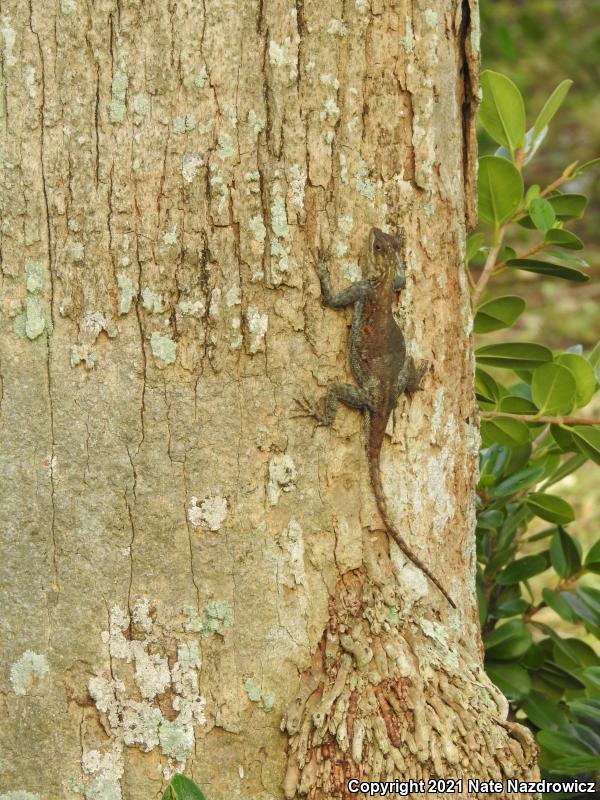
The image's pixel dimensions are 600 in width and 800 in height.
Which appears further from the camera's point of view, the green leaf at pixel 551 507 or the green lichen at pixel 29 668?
the green leaf at pixel 551 507

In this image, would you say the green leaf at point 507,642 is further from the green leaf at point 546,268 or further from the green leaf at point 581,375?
the green leaf at point 546,268

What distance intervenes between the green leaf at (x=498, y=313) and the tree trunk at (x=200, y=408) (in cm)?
74

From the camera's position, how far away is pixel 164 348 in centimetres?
209

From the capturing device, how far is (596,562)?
110 inches

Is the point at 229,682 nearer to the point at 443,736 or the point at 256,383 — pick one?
the point at 443,736

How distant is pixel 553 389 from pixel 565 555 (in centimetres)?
57

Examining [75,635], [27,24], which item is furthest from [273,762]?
[27,24]

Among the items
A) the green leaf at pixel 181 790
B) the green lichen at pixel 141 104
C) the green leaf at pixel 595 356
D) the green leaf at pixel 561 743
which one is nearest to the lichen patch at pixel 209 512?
the green leaf at pixel 181 790

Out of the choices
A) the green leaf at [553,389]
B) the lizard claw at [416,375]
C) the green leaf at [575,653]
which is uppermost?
the lizard claw at [416,375]

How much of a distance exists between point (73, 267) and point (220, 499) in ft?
2.06

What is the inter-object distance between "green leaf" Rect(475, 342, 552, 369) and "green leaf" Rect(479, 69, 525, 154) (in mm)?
611

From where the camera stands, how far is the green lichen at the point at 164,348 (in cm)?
208

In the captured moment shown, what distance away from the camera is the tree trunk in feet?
6.70

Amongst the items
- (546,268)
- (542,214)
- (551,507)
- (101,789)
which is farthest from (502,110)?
(101,789)
